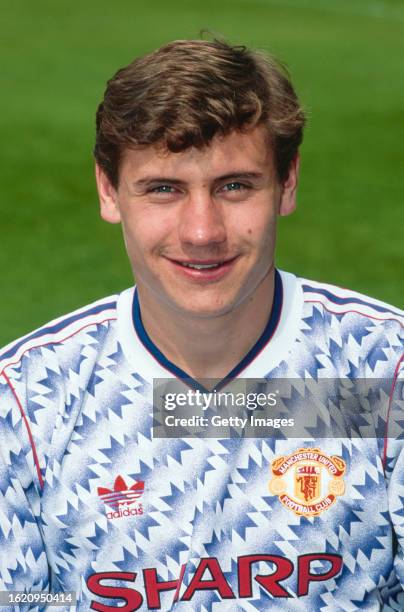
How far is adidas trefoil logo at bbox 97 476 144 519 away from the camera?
3670 millimetres

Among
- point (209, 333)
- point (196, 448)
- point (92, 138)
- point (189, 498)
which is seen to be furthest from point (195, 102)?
point (92, 138)

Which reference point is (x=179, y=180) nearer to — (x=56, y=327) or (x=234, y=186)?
(x=234, y=186)

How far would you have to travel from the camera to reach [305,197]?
439 inches

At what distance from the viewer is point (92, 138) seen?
499 inches

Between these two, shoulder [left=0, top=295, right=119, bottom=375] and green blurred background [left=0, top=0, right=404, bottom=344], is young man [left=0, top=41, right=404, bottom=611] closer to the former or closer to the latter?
shoulder [left=0, top=295, right=119, bottom=375]

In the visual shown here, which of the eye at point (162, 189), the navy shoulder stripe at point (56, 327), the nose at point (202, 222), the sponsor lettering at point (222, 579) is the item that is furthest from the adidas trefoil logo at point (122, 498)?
the eye at point (162, 189)

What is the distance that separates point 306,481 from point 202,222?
34.1 inches

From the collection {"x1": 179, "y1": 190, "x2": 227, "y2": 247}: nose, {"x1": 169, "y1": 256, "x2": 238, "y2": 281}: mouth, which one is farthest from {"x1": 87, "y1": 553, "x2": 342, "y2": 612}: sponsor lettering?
{"x1": 179, "y1": 190, "x2": 227, "y2": 247}: nose

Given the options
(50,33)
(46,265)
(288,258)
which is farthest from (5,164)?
(50,33)

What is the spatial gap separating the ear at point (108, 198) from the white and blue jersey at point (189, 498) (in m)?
0.46

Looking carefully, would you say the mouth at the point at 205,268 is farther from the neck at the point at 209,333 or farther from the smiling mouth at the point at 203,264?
the neck at the point at 209,333

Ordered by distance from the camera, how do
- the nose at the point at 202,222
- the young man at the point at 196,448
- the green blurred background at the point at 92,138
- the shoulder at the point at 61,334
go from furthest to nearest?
the green blurred background at the point at 92,138
the shoulder at the point at 61,334
the young man at the point at 196,448
the nose at the point at 202,222

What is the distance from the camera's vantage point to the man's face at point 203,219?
3.53 m

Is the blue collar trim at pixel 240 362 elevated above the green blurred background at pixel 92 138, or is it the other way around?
the blue collar trim at pixel 240 362
